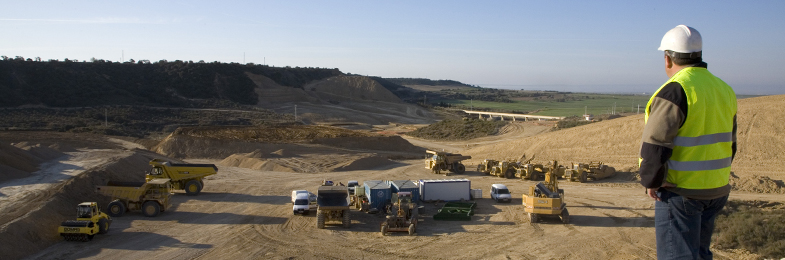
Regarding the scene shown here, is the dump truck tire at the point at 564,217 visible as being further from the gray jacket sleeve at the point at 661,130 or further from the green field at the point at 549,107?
the green field at the point at 549,107

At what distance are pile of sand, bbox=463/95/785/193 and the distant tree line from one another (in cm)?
5757

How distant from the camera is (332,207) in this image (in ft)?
67.3

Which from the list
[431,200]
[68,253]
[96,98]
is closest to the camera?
[68,253]

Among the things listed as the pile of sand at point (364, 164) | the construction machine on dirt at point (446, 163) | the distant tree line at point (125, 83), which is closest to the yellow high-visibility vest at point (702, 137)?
the construction machine on dirt at point (446, 163)

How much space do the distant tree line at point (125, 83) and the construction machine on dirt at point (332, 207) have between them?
66.9 metres

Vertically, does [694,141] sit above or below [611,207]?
above

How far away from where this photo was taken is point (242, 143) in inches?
1827

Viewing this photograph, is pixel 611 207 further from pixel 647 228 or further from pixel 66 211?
pixel 66 211

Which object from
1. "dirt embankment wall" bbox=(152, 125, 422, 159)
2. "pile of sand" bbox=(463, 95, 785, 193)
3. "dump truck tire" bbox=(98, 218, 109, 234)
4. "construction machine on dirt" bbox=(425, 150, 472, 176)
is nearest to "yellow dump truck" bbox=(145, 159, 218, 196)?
"dump truck tire" bbox=(98, 218, 109, 234)

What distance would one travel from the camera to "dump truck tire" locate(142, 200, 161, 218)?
74.3ft

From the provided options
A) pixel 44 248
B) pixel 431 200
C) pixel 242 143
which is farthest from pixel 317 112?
pixel 44 248

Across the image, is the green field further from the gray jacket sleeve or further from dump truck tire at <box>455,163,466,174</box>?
the gray jacket sleeve

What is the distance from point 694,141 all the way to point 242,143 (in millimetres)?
44951

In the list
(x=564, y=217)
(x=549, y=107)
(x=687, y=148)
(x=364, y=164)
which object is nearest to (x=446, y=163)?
(x=364, y=164)
